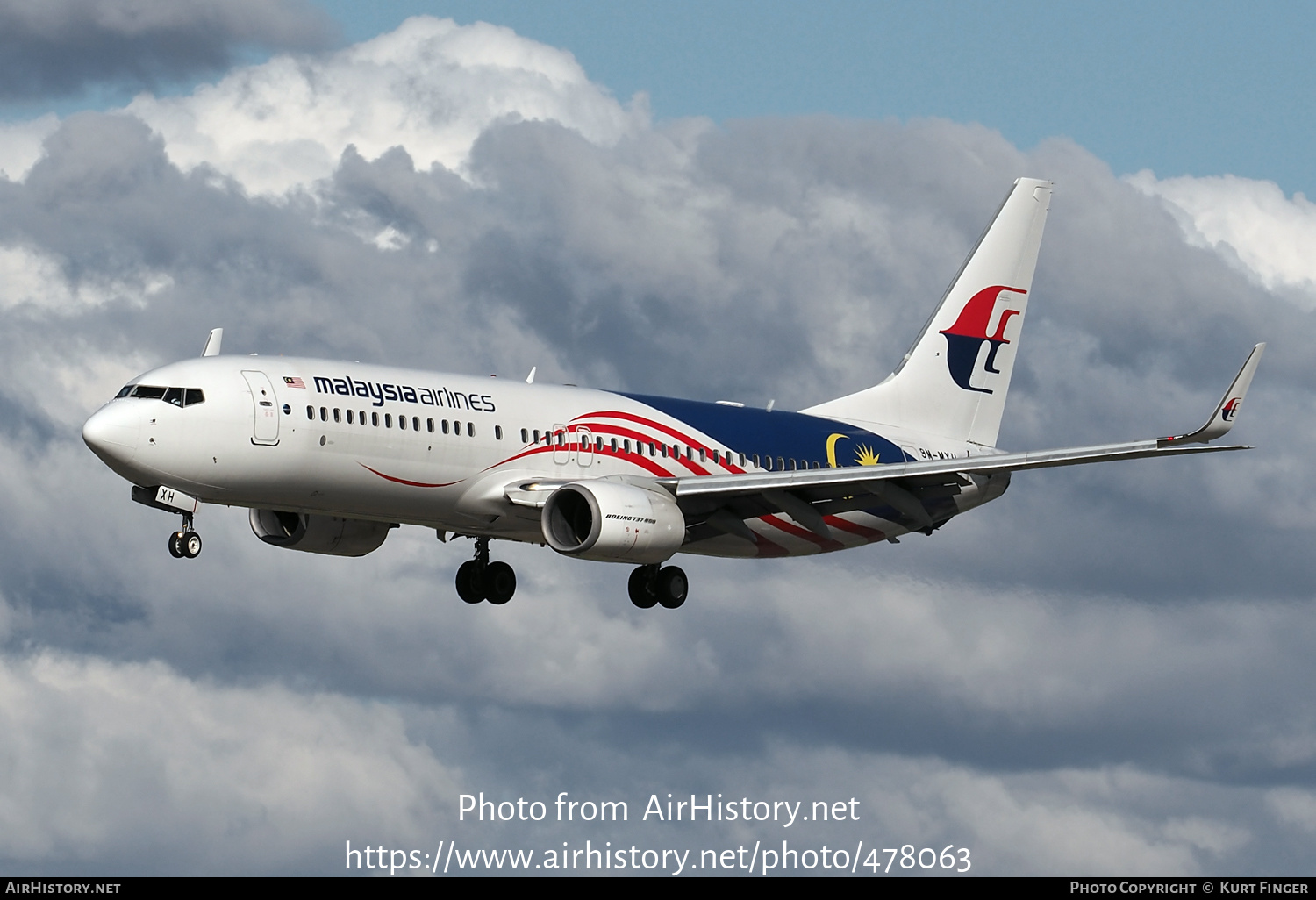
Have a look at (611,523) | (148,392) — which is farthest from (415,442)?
(148,392)

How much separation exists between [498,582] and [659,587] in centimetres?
531

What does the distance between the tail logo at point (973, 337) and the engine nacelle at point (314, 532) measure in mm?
20569

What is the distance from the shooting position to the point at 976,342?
212 ft

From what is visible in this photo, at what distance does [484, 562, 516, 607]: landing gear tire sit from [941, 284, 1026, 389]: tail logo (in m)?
16.9

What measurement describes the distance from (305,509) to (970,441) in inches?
978

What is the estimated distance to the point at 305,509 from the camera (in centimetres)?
4791

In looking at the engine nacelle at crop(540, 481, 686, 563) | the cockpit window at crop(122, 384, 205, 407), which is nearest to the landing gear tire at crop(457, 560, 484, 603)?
the engine nacelle at crop(540, 481, 686, 563)

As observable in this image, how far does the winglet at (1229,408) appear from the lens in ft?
149

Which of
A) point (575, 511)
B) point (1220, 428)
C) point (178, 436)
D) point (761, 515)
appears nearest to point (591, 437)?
point (575, 511)

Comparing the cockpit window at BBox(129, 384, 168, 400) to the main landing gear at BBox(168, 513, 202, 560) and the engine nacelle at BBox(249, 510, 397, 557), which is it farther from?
the engine nacelle at BBox(249, 510, 397, 557)

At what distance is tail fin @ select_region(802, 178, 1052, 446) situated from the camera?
63.0 m

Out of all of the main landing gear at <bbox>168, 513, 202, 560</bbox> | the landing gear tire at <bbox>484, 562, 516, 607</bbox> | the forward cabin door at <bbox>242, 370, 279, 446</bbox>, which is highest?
the landing gear tire at <bbox>484, 562, 516, 607</bbox>

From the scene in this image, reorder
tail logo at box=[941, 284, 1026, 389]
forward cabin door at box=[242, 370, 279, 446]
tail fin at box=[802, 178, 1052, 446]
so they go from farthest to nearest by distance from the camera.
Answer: tail logo at box=[941, 284, 1026, 389]
tail fin at box=[802, 178, 1052, 446]
forward cabin door at box=[242, 370, 279, 446]

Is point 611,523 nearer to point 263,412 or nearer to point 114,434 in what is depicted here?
point 263,412
